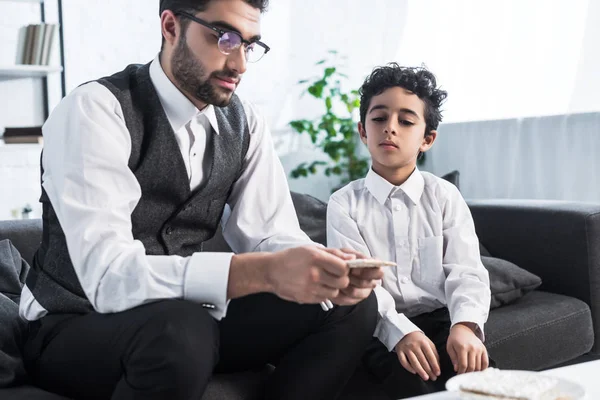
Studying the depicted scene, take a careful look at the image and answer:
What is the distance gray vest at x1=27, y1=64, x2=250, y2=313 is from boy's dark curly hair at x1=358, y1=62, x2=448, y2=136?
0.55m

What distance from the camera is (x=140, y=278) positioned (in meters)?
1.15

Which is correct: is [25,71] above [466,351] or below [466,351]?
above

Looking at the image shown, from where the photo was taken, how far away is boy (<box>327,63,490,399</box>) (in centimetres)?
161

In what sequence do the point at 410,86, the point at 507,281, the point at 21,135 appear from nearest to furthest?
the point at 410,86, the point at 507,281, the point at 21,135

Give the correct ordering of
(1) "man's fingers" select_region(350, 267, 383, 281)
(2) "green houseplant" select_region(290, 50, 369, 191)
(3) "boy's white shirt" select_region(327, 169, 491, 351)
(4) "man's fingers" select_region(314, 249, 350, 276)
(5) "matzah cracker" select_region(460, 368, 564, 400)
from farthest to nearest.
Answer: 1. (2) "green houseplant" select_region(290, 50, 369, 191)
2. (3) "boy's white shirt" select_region(327, 169, 491, 351)
3. (1) "man's fingers" select_region(350, 267, 383, 281)
4. (4) "man's fingers" select_region(314, 249, 350, 276)
5. (5) "matzah cracker" select_region(460, 368, 564, 400)

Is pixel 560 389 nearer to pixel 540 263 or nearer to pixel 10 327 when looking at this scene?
pixel 10 327

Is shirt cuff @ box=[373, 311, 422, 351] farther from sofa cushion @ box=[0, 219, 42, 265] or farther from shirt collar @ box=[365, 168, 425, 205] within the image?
sofa cushion @ box=[0, 219, 42, 265]

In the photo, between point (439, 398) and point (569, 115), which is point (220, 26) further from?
point (569, 115)

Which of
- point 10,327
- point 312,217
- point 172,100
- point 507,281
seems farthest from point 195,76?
point 507,281

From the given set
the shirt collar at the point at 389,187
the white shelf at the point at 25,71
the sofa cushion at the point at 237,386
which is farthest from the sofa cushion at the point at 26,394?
the white shelf at the point at 25,71

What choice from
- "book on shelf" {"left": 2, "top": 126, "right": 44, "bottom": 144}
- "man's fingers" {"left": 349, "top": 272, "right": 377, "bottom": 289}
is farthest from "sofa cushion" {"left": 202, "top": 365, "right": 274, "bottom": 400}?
"book on shelf" {"left": 2, "top": 126, "right": 44, "bottom": 144}

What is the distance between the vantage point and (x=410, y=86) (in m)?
1.93

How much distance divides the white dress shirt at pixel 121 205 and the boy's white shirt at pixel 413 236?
291 mm

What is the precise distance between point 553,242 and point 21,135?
269 cm
